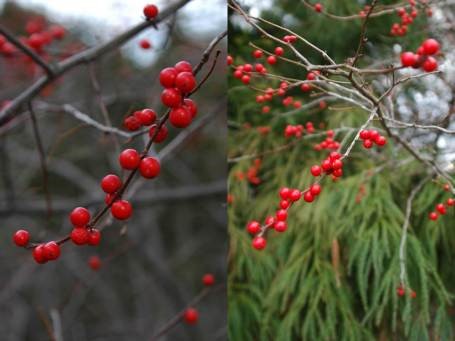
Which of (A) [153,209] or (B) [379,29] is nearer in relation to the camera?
(B) [379,29]

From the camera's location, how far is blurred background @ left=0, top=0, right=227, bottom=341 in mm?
1939

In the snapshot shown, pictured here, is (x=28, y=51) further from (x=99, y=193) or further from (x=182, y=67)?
(x=99, y=193)

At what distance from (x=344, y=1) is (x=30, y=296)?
2.02m

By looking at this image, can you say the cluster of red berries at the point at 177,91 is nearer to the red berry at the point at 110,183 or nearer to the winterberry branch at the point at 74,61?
the red berry at the point at 110,183

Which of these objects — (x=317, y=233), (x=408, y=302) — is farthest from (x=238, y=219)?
(x=408, y=302)

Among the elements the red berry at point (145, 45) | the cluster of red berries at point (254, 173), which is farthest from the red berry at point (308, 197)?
the red berry at point (145, 45)

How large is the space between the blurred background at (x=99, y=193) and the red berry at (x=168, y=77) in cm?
124

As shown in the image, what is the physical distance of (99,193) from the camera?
1.79 m

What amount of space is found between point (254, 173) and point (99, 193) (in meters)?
0.99

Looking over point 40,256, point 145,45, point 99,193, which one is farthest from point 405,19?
point 99,193

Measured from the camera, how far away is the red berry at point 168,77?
452 millimetres

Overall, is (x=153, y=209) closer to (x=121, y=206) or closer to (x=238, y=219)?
(x=238, y=219)

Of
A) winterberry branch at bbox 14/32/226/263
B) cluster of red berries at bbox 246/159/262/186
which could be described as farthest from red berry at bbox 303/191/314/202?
cluster of red berries at bbox 246/159/262/186

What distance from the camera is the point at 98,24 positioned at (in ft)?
5.74
